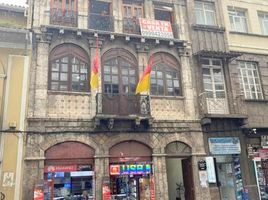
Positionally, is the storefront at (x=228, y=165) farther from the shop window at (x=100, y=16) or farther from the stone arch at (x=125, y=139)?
the shop window at (x=100, y=16)

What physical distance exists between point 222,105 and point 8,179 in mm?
9273

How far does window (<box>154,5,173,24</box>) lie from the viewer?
1462 cm

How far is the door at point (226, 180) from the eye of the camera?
13266 millimetres

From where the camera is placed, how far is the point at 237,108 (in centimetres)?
1385

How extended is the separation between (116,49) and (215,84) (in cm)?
493

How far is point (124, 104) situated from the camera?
481 inches

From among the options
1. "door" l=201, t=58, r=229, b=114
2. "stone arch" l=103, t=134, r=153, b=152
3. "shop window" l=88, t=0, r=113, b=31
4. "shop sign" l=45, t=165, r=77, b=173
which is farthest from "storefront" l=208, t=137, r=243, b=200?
"shop window" l=88, t=0, r=113, b=31

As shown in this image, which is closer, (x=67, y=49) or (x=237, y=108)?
(x=67, y=49)

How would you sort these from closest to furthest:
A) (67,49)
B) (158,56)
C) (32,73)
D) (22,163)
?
1. (22,163)
2. (32,73)
3. (67,49)
4. (158,56)

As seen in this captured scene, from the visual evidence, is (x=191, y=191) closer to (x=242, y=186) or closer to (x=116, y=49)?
(x=242, y=186)

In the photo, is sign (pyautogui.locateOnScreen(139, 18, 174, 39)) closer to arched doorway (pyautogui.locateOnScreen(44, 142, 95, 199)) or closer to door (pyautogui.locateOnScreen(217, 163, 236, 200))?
arched doorway (pyautogui.locateOnScreen(44, 142, 95, 199))

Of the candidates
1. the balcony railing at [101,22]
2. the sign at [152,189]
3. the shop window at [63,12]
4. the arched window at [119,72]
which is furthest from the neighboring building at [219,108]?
the shop window at [63,12]

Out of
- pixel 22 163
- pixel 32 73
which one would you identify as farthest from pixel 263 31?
pixel 22 163

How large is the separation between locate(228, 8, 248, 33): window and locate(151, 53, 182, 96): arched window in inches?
178
